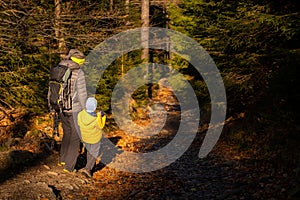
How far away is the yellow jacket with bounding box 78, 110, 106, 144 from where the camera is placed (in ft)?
23.1

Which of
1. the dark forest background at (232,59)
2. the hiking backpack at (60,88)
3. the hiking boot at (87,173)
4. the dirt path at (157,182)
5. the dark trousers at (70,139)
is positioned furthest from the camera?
the hiking boot at (87,173)

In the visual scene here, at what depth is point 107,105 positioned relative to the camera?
39.6 ft

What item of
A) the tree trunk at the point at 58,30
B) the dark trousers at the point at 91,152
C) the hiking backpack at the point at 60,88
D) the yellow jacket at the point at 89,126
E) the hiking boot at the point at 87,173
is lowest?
the hiking boot at the point at 87,173

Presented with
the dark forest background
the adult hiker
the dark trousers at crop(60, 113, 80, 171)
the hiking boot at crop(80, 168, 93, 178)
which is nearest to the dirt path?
the hiking boot at crop(80, 168, 93, 178)

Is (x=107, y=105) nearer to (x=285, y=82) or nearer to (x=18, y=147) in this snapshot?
(x=18, y=147)

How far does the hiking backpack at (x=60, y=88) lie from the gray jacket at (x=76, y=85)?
3.0 inches

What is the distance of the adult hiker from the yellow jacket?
217 millimetres

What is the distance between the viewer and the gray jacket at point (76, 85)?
702 centimetres

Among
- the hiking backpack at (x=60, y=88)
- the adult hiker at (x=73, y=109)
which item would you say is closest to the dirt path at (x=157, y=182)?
the adult hiker at (x=73, y=109)

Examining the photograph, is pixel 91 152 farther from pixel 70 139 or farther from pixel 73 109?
pixel 73 109

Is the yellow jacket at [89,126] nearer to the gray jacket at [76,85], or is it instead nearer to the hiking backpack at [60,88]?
the gray jacket at [76,85]

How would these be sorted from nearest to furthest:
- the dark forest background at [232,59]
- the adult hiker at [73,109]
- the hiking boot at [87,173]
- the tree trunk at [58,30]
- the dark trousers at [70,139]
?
the dark forest background at [232,59] < the adult hiker at [73,109] < the dark trousers at [70,139] < the hiking boot at [87,173] < the tree trunk at [58,30]

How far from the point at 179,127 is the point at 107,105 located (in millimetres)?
3332

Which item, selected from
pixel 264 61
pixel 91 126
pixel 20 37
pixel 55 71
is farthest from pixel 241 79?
pixel 20 37
